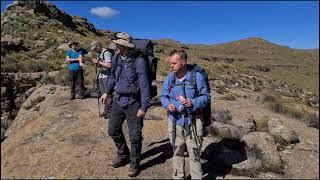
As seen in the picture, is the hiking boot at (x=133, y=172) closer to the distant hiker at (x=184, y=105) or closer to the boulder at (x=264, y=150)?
the distant hiker at (x=184, y=105)

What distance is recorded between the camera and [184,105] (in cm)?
550

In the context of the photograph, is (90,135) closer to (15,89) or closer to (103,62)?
(103,62)

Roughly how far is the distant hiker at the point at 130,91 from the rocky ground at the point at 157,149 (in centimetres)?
74

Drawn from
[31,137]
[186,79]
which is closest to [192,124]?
[186,79]

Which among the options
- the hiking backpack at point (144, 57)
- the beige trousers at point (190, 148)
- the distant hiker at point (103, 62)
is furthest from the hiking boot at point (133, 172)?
the distant hiker at point (103, 62)

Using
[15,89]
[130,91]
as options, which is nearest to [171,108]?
[130,91]

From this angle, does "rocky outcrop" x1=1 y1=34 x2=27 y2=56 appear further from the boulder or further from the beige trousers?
the beige trousers

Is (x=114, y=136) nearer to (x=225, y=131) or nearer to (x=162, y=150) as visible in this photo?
(x=162, y=150)

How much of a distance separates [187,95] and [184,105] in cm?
18

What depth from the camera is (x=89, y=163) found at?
7340 millimetres

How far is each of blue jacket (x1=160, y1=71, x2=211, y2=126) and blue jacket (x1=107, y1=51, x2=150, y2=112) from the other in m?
0.52

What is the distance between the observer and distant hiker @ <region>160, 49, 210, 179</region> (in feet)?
18.2

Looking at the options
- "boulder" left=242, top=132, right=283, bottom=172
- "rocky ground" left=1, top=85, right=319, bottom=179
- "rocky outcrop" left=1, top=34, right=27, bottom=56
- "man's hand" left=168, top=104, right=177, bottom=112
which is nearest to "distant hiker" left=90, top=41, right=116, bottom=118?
"rocky ground" left=1, top=85, right=319, bottom=179

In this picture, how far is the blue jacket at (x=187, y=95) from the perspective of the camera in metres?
5.52
